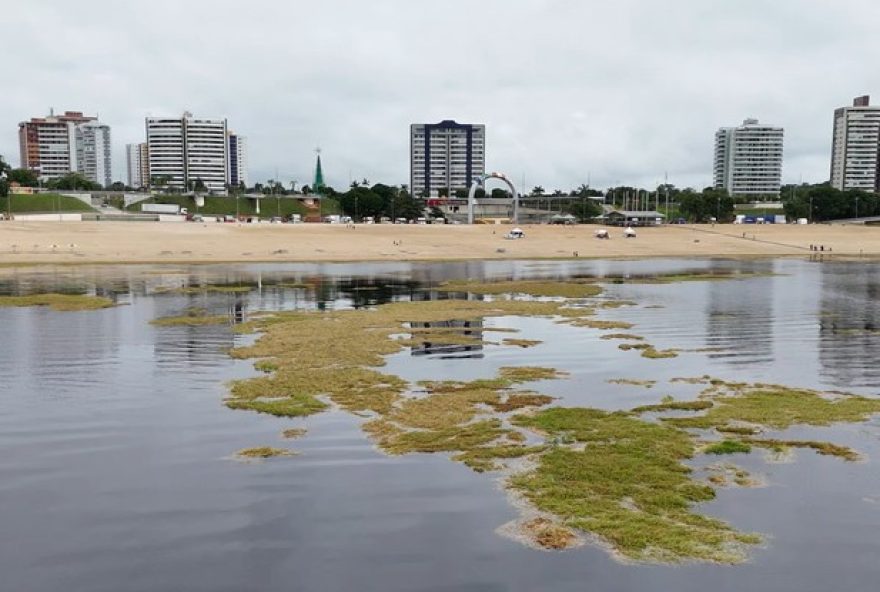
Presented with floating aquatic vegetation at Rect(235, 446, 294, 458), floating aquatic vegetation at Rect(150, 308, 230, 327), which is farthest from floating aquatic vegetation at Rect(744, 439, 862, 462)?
floating aquatic vegetation at Rect(150, 308, 230, 327)

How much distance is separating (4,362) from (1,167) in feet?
601

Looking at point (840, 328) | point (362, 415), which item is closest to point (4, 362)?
point (362, 415)

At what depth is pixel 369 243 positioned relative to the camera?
3588 inches

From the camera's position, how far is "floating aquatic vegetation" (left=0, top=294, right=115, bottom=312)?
35812 millimetres

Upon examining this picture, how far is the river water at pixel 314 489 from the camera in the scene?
31.2 ft

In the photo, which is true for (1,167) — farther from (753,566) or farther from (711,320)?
(753,566)

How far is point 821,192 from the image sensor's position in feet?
547

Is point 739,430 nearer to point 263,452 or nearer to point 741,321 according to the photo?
point 263,452

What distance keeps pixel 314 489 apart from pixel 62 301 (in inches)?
1250

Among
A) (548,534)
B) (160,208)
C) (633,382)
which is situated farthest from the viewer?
(160,208)

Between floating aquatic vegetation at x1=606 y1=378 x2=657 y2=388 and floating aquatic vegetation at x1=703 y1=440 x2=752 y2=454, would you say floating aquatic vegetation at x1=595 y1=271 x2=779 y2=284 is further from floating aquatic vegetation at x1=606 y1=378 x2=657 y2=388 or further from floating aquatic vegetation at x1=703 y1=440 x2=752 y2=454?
floating aquatic vegetation at x1=703 y1=440 x2=752 y2=454

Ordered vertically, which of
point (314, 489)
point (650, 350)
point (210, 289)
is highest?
point (210, 289)

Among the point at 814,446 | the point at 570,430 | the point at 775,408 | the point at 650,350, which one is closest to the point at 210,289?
the point at 650,350

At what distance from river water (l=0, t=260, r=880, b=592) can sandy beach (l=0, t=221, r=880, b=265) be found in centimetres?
4999
